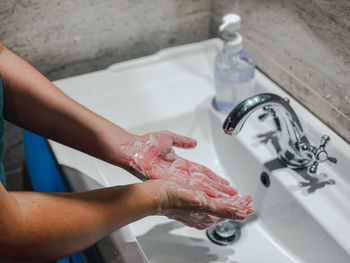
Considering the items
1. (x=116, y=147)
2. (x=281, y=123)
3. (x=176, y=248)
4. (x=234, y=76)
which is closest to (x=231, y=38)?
(x=234, y=76)

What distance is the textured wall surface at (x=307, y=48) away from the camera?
0.68 metres

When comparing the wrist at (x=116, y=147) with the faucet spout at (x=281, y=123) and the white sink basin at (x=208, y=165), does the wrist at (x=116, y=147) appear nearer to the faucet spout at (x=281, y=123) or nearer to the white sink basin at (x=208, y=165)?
the white sink basin at (x=208, y=165)

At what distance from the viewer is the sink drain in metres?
0.76

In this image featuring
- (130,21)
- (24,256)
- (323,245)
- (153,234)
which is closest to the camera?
(24,256)

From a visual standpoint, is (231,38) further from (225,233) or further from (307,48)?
(225,233)

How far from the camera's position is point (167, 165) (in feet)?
2.36

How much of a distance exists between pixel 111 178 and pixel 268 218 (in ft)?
1.09

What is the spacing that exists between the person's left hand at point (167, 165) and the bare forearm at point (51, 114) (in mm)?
30

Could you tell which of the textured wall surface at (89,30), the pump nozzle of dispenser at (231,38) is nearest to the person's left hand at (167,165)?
the pump nozzle of dispenser at (231,38)

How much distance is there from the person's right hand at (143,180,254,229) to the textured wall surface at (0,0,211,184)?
20.1 inches

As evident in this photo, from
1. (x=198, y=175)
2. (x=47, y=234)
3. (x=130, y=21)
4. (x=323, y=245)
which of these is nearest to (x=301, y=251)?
(x=323, y=245)

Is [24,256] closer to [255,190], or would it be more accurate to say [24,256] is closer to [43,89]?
[43,89]

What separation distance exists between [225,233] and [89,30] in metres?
0.58

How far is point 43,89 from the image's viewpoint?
69cm
